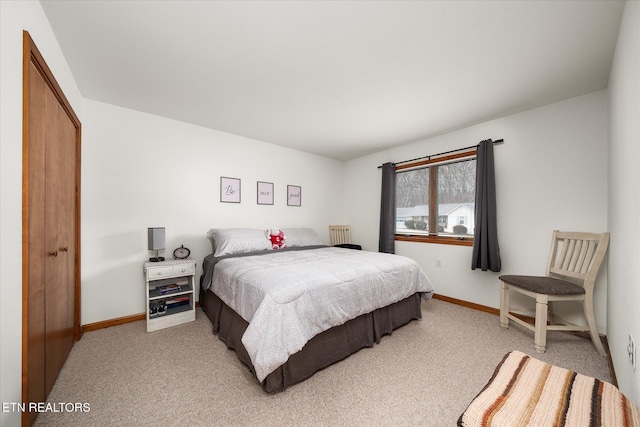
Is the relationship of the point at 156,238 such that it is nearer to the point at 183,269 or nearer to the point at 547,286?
the point at 183,269

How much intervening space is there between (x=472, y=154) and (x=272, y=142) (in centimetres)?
293

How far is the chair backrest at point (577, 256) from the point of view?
2.10m

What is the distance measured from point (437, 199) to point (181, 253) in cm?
361

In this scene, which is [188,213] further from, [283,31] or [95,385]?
[283,31]

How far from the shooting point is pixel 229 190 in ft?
11.6

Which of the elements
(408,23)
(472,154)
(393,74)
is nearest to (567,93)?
(472,154)

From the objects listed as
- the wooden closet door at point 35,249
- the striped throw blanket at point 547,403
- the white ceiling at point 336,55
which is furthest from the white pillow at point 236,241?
the striped throw blanket at point 547,403

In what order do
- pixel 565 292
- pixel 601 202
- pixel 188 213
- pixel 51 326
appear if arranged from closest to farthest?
pixel 51 326, pixel 565 292, pixel 601 202, pixel 188 213

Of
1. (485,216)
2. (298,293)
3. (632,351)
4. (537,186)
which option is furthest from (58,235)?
(537,186)

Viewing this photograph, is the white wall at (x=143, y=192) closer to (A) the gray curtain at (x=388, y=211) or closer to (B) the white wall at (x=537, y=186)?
(A) the gray curtain at (x=388, y=211)

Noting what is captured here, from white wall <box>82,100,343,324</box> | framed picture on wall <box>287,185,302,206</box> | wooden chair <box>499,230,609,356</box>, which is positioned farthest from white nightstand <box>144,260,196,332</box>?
wooden chair <box>499,230,609,356</box>

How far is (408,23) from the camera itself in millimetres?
1548

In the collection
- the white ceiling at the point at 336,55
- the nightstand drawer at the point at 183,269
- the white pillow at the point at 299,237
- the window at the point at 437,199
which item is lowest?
the nightstand drawer at the point at 183,269

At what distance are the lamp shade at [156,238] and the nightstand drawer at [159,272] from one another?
276 mm
